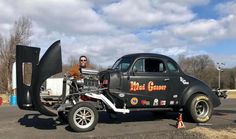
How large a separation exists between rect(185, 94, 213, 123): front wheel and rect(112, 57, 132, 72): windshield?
7.24 ft

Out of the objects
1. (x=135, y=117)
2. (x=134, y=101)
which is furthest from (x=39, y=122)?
(x=135, y=117)

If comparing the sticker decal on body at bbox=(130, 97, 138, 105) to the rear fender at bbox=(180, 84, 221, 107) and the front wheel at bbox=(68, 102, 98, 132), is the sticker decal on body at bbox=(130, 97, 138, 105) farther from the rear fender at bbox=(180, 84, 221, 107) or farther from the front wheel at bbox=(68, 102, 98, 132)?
the rear fender at bbox=(180, 84, 221, 107)

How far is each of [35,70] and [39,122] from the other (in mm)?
2420

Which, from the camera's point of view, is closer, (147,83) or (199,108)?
(147,83)

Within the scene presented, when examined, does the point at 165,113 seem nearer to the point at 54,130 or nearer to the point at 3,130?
the point at 54,130

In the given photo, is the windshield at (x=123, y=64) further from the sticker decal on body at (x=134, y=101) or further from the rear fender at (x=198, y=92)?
the rear fender at (x=198, y=92)

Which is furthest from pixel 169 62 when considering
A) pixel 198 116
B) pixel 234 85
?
pixel 234 85

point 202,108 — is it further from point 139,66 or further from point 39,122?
point 39,122

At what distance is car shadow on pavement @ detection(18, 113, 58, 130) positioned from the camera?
10312 mm

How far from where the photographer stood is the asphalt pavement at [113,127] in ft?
29.3

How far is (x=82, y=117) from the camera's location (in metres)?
9.59

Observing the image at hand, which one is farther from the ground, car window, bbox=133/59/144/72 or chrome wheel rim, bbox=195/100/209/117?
car window, bbox=133/59/144/72

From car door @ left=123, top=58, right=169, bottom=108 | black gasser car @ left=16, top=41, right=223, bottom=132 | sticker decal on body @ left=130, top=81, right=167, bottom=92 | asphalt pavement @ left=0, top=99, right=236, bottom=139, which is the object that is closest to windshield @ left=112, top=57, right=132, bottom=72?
black gasser car @ left=16, top=41, right=223, bottom=132

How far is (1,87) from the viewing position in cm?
4431
